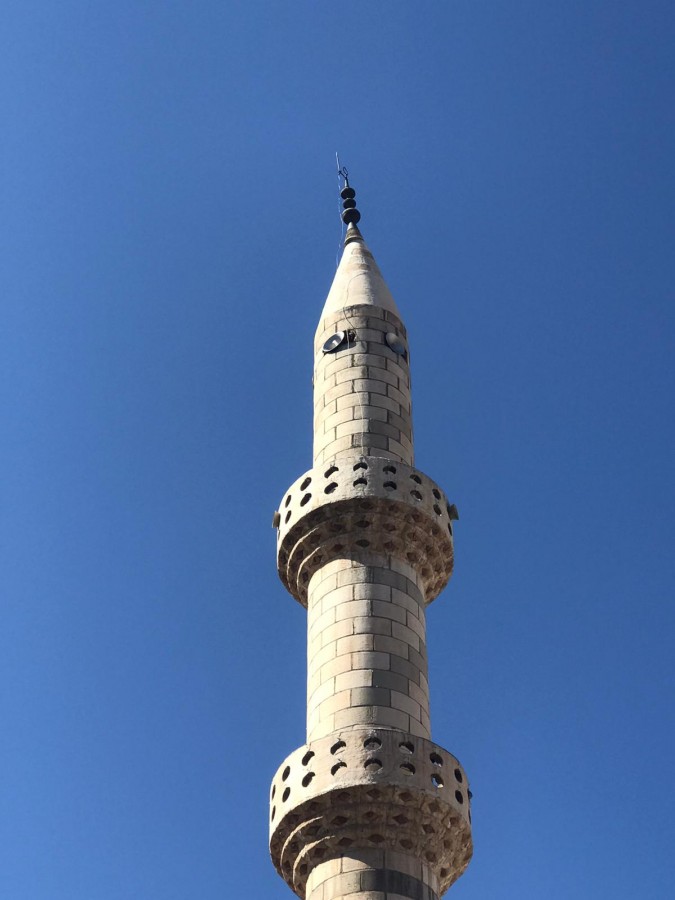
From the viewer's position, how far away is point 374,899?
14.2m

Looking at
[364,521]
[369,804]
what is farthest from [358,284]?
[369,804]

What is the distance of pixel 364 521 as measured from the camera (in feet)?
56.4

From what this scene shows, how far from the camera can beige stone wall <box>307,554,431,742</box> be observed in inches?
614

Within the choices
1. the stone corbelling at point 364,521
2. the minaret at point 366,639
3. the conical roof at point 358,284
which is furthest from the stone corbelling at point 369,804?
the conical roof at point 358,284

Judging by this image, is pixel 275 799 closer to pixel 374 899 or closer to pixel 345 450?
pixel 374 899

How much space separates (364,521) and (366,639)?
67.1 inches

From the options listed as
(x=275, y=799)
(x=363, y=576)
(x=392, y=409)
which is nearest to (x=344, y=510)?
(x=363, y=576)

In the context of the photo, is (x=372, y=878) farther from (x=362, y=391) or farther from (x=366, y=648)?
(x=362, y=391)

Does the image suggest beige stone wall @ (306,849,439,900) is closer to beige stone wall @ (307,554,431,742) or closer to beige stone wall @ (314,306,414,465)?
beige stone wall @ (307,554,431,742)

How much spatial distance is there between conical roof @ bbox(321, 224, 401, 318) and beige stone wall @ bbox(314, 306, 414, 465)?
23 cm

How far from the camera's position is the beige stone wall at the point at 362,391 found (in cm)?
1848

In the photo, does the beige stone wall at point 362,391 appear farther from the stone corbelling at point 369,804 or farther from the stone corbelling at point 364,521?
the stone corbelling at point 369,804

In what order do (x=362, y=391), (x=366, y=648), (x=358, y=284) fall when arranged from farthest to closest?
(x=358, y=284) → (x=362, y=391) → (x=366, y=648)

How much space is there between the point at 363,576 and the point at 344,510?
35.7 inches
